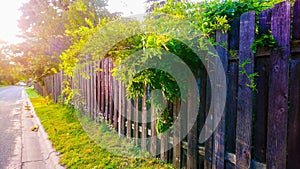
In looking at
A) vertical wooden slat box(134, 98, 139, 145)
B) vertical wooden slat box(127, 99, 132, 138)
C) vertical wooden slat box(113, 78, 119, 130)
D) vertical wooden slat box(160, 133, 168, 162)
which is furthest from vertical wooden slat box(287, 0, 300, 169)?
vertical wooden slat box(113, 78, 119, 130)

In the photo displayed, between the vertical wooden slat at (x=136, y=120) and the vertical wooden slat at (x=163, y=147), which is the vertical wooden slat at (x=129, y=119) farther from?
the vertical wooden slat at (x=163, y=147)

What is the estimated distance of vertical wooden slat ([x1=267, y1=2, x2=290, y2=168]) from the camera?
1241mm

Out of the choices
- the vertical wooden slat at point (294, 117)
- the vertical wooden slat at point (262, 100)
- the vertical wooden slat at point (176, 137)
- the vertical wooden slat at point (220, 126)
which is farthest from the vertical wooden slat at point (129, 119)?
the vertical wooden slat at point (294, 117)

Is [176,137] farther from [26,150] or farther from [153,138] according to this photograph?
[26,150]

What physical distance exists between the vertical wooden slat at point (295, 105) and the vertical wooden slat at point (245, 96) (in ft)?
0.85

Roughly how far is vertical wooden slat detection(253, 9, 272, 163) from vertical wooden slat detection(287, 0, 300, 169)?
16cm

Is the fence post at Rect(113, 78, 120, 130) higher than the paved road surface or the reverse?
higher

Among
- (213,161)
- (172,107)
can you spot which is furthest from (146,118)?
(213,161)

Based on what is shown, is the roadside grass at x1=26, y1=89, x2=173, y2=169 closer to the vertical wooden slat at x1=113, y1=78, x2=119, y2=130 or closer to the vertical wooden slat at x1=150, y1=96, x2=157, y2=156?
the vertical wooden slat at x1=150, y1=96, x2=157, y2=156

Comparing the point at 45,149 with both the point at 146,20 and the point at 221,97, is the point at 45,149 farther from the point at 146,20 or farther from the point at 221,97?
the point at 221,97

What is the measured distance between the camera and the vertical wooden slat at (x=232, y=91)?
156 cm

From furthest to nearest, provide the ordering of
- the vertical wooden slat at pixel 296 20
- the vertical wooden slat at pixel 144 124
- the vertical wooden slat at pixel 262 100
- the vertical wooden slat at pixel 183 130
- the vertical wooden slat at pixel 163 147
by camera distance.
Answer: the vertical wooden slat at pixel 144 124 → the vertical wooden slat at pixel 163 147 → the vertical wooden slat at pixel 183 130 → the vertical wooden slat at pixel 262 100 → the vertical wooden slat at pixel 296 20

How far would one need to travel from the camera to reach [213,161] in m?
1.77

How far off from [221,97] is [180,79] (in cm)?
45
